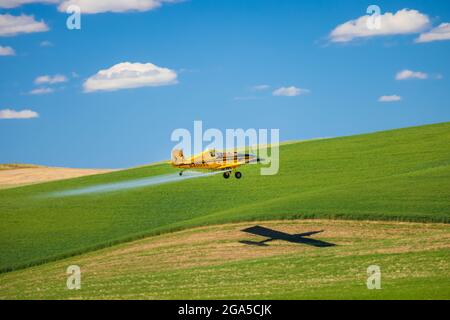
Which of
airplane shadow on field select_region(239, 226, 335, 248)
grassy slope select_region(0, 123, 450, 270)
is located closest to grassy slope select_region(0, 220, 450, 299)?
airplane shadow on field select_region(239, 226, 335, 248)

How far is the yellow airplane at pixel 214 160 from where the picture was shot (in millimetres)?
35531

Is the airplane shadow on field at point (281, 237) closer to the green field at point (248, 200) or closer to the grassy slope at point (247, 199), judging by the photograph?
the green field at point (248, 200)

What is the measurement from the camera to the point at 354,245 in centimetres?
4472

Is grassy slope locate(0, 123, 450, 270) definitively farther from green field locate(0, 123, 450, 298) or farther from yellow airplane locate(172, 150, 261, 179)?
yellow airplane locate(172, 150, 261, 179)

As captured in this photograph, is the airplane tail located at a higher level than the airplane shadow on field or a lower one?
higher

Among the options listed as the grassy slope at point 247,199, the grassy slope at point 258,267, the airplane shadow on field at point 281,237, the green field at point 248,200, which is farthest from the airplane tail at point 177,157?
the grassy slope at point 247,199

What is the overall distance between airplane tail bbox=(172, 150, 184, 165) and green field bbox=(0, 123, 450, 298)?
6010 mm

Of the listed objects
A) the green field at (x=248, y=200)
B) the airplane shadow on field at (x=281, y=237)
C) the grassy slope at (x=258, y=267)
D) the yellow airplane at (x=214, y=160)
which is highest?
the yellow airplane at (x=214, y=160)

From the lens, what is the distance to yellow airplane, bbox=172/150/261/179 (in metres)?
35.5

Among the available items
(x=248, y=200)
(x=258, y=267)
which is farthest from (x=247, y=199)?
(x=258, y=267)

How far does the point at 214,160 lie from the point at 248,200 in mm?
27574

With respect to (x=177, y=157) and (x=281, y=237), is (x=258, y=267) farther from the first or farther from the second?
(x=281, y=237)

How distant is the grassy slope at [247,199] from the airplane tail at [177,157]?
1757cm

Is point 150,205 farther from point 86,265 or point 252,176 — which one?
point 86,265
